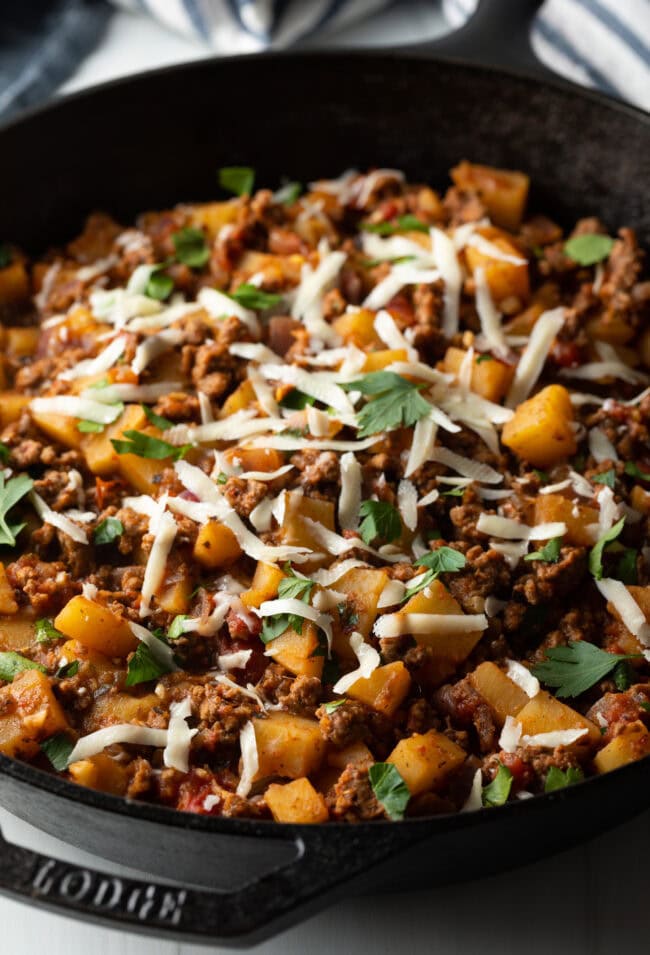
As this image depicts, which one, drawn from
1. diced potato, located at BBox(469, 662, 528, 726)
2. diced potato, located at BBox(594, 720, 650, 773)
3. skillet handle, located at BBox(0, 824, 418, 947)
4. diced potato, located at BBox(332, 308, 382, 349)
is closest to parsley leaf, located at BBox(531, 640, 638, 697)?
diced potato, located at BBox(469, 662, 528, 726)

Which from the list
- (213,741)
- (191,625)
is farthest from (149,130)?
(213,741)

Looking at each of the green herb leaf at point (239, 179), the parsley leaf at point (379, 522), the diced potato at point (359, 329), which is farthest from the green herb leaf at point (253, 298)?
the parsley leaf at point (379, 522)

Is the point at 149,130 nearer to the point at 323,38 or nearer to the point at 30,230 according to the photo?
the point at 30,230

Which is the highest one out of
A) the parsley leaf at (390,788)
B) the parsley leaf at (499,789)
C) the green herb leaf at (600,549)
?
the parsley leaf at (390,788)

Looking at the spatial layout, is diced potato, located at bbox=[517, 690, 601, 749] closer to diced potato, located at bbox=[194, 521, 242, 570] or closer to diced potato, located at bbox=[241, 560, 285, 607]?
diced potato, located at bbox=[241, 560, 285, 607]

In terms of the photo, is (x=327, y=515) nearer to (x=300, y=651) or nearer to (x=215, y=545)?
(x=215, y=545)

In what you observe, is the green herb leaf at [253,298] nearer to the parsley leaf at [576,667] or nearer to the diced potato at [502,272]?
the diced potato at [502,272]
